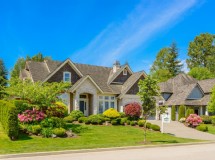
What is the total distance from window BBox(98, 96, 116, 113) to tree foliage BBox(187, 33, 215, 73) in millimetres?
45274

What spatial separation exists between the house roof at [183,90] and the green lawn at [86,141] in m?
20.7

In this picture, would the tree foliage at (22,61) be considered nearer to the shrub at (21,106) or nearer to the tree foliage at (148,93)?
the shrub at (21,106)

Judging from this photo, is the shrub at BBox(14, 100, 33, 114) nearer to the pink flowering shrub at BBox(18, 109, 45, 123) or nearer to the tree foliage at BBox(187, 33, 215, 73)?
the pink flowering shrub at BBox(18, 109, 45, 123)

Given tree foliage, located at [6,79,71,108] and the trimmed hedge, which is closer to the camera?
the trimmed hedge

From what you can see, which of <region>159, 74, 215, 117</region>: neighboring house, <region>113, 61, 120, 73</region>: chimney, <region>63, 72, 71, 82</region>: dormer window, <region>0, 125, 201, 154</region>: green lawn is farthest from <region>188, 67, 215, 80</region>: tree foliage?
<region>0, 125, 201, 154</region>: green lawn

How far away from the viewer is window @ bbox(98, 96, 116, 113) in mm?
39719

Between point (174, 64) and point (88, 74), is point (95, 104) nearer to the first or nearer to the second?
point (88, 74)

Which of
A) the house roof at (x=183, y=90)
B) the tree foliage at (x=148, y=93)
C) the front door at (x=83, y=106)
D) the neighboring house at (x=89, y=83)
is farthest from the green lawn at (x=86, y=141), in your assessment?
the house roof at (x=183, y=90)

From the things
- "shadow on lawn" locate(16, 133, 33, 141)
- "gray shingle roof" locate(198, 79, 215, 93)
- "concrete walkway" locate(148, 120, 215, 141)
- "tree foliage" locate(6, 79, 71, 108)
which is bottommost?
"concrete walkway" locate(148, 120, 215, 141)

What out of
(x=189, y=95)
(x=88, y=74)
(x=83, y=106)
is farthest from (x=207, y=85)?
(x=83, y=106)

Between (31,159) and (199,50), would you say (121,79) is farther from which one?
(199,50)

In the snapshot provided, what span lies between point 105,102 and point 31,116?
17244 mm

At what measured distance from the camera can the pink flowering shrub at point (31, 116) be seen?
23.5 m

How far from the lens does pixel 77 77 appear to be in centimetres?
3891
